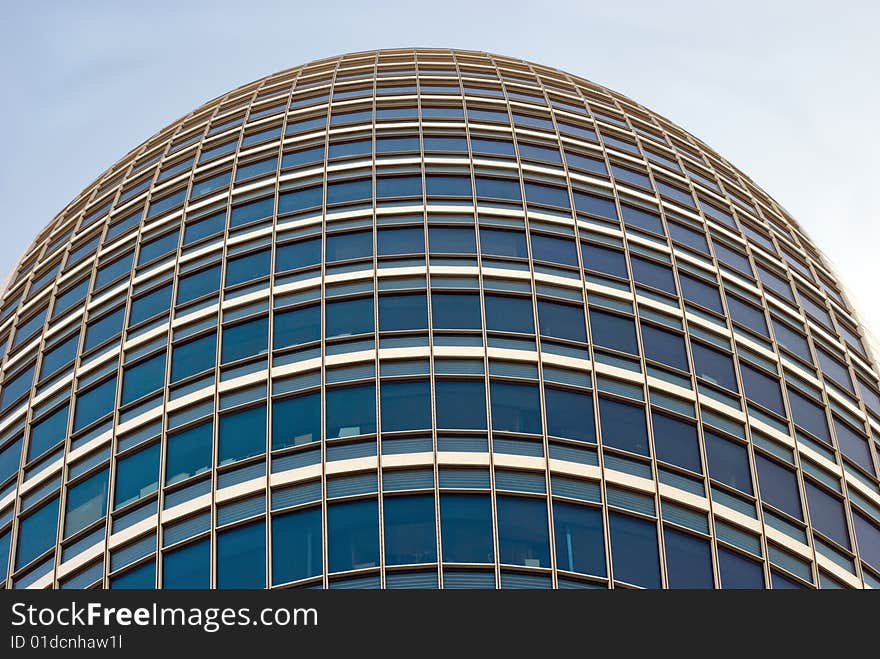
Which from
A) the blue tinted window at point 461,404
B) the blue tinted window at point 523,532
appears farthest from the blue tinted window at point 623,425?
the blue tinted window at point 523,532

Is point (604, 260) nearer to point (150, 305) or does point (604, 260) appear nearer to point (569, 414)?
point (569, 414)

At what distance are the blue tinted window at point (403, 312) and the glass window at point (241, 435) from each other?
5.89 meters

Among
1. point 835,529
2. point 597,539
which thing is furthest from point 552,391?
point 835,529

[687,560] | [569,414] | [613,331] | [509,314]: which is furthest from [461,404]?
[687,560]

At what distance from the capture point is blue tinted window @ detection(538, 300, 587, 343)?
5722 centimetres

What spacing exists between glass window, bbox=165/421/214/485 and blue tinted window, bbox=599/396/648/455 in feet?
45.3

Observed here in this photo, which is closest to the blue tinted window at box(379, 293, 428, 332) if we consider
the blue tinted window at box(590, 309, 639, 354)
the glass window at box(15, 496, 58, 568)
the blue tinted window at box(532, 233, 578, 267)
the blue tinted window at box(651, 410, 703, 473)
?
the blue tinted window at box(532, 233, 578, 267)

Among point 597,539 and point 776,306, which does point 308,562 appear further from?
point 776,306

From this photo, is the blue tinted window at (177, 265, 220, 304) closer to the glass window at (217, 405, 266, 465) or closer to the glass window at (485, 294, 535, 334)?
the glass window at (217, 405, 266, 465)

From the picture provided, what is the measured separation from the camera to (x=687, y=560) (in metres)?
50.2

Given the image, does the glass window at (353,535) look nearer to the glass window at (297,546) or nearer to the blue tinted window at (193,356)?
the glass window at (297,546)

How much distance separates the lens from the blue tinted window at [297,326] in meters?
57.0

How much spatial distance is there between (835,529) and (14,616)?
31.6m

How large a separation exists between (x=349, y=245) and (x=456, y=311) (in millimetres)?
6417
